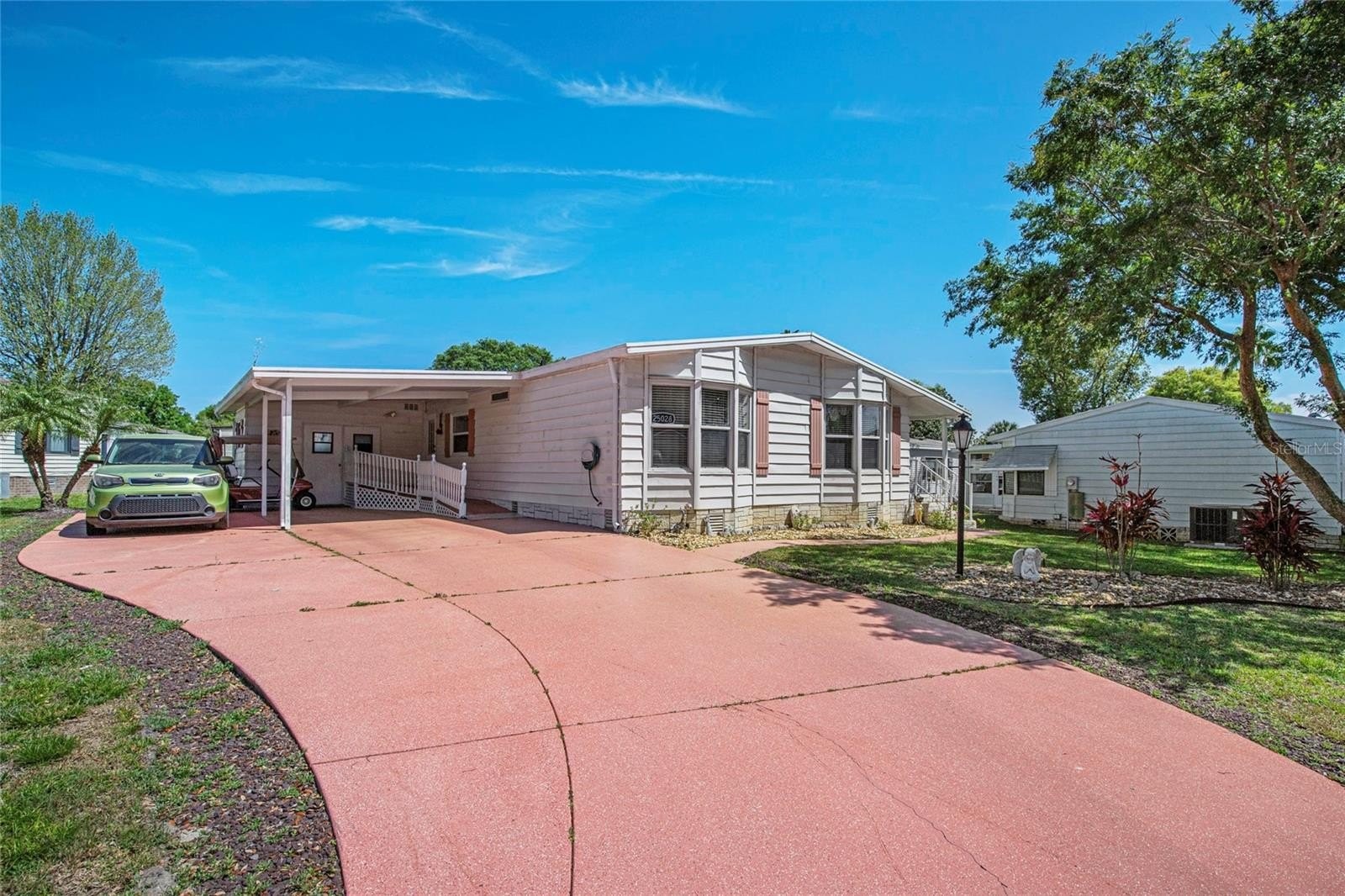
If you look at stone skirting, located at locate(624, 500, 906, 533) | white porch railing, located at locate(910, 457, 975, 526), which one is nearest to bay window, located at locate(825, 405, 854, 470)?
stone skirting, located at locate(624, 500, 906, 533)

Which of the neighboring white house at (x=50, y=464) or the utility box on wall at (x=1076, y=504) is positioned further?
the neighboring white house at (x=50, y=464)

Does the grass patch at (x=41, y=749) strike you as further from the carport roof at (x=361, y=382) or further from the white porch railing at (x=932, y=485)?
the white porch railing at (x=932, y=485)

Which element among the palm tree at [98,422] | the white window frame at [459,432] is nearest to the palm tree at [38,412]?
the palm tree at [98,422]

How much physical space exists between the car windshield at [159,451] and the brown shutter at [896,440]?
13.4m

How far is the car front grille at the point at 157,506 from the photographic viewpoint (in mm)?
9633

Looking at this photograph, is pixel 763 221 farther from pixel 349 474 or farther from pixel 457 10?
pixel 349 474

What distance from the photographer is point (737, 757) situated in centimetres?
304

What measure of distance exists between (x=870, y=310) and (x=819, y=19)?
8.08 metres

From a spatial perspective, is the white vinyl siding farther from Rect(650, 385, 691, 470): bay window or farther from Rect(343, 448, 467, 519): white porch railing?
Rect(343, 448, 467, 519): white porch railing

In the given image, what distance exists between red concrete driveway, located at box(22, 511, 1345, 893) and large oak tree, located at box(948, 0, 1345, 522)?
5.62m

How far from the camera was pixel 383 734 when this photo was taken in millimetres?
3170

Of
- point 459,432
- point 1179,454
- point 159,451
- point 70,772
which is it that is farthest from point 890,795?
point 1179,454

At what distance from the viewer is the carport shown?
11414mm

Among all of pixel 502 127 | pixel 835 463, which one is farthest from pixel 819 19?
pixel 835 463
